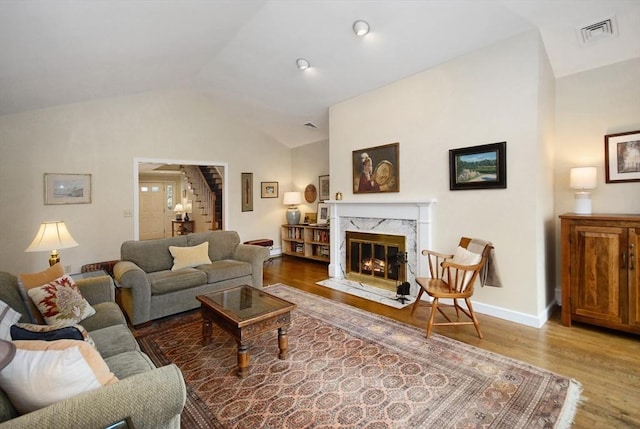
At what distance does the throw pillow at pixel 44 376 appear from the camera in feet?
3.55

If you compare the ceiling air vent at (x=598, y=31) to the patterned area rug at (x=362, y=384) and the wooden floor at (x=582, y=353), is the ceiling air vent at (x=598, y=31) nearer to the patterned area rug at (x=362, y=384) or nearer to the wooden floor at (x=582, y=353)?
the wooden floor at (x=582, y=353)

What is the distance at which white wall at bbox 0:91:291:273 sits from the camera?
4.18 meters

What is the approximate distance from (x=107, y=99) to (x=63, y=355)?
16.4ft

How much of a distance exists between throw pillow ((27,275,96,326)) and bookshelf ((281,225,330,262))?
4.23 m

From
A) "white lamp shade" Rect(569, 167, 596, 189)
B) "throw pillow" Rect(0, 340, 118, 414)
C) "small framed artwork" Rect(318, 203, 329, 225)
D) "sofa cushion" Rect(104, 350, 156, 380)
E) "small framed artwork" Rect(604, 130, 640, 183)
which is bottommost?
"sofa cushion" Rect(104, 350, 156, 380)

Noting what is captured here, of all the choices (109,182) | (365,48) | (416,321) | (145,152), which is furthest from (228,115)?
(416,321)

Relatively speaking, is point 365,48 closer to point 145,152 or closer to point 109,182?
point 145,152

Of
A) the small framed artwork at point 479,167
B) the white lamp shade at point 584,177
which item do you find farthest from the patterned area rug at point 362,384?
the white lamp shade at point 584,177

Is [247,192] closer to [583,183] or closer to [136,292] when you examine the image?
[136,292]

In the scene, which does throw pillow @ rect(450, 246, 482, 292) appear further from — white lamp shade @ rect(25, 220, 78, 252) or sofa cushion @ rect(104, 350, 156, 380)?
white lamp shade @ rect(25, 220, 78, 252)

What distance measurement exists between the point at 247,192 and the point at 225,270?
9.97 ft

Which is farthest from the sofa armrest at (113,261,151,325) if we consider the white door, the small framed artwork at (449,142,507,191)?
the white door

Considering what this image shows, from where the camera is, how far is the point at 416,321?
10.5ft

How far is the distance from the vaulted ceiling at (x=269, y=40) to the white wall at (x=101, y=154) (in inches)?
12.3
